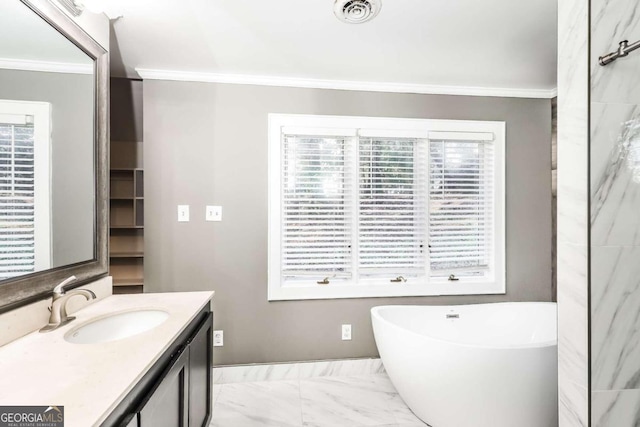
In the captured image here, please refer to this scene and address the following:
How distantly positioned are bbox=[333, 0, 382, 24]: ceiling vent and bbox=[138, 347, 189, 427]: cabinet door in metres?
1.82

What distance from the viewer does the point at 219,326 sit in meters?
2.34

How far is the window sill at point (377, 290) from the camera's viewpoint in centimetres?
239

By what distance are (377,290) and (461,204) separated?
1.05m

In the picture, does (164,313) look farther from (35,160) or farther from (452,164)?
(452,164)

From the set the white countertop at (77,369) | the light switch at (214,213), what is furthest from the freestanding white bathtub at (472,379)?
the light switch at (214,213)

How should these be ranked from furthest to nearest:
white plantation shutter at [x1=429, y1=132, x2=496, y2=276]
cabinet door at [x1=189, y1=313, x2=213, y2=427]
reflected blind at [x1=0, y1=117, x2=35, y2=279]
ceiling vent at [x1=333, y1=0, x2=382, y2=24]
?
white plantation shutter at [x1=429, y1=132, x2=496, y2=276] < ceiling vent at [x1=333, y1=0, x2=382, y2=24] < cabinet door at [x1=189, y1=313, x2=213, y2=427] < reflected blind at [x1=0, y1=117, x2=35, y2=279]

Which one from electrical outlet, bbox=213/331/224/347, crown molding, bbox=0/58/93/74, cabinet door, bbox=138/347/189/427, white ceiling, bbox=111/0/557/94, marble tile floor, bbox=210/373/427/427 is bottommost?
marble tile floor, bbox=210/373/427/427

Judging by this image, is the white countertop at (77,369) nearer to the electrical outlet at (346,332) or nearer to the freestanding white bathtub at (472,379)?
the freestanding white bathtub at (472,379)

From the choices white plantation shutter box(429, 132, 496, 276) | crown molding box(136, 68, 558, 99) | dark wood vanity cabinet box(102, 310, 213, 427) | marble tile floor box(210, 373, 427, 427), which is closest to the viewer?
dark wood vanity cabinet box(102, 310, 213, 427)

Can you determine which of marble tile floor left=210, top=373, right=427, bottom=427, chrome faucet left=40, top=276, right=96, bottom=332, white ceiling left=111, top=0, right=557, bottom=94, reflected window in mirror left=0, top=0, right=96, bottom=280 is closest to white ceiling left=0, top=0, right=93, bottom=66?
reflected window in mirror left=0, top=0, right=96, bottom=280

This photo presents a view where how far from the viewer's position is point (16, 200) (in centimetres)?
114

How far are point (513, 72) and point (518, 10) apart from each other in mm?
807

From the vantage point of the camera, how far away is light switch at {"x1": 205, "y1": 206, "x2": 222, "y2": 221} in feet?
7.65

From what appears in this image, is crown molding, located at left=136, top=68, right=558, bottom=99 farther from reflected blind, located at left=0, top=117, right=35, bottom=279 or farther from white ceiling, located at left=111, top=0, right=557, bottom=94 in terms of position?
reflected blind, located at left=0, top=117, right=35, bottom=279
